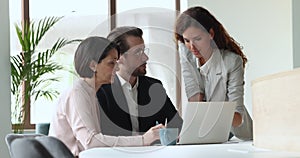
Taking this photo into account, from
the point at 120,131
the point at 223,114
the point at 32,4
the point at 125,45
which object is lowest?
the point at 120,131

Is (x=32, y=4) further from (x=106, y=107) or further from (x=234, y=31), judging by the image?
(x=106, y=107)

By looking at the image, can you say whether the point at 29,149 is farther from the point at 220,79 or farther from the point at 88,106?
the point at 220,79

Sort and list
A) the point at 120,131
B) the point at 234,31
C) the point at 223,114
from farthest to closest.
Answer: the point at 234,31 → the point at 120,131 → the point at 223,114

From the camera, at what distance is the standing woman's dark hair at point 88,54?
108 inches

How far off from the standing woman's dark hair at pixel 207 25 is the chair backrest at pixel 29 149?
5.49 ft

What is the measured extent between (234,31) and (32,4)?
7.23 feet

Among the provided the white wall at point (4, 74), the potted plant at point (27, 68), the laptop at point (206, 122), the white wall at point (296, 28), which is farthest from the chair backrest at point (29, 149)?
the potted plant at point (27, 68)

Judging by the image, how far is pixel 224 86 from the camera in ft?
8.59

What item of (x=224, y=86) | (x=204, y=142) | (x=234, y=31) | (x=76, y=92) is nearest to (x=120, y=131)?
(x=76, y=92)

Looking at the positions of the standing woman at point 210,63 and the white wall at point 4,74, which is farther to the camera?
the white wall at point 4,74

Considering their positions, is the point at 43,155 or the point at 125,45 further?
the point at 125,45

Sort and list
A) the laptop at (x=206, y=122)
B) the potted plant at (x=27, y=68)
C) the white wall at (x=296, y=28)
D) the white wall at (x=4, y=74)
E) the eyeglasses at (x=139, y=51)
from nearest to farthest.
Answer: the laptop at (x=206, y=122) → the eyeglasses at (x=139, y=51) → the white wall at (x=4, y=74) → the white wall at (x=296, y=28) → the potted plant at (x=27, y=68)

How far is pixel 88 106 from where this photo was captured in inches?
102

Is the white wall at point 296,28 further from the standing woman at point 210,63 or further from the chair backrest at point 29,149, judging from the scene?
the chair backrest at point 29,149
